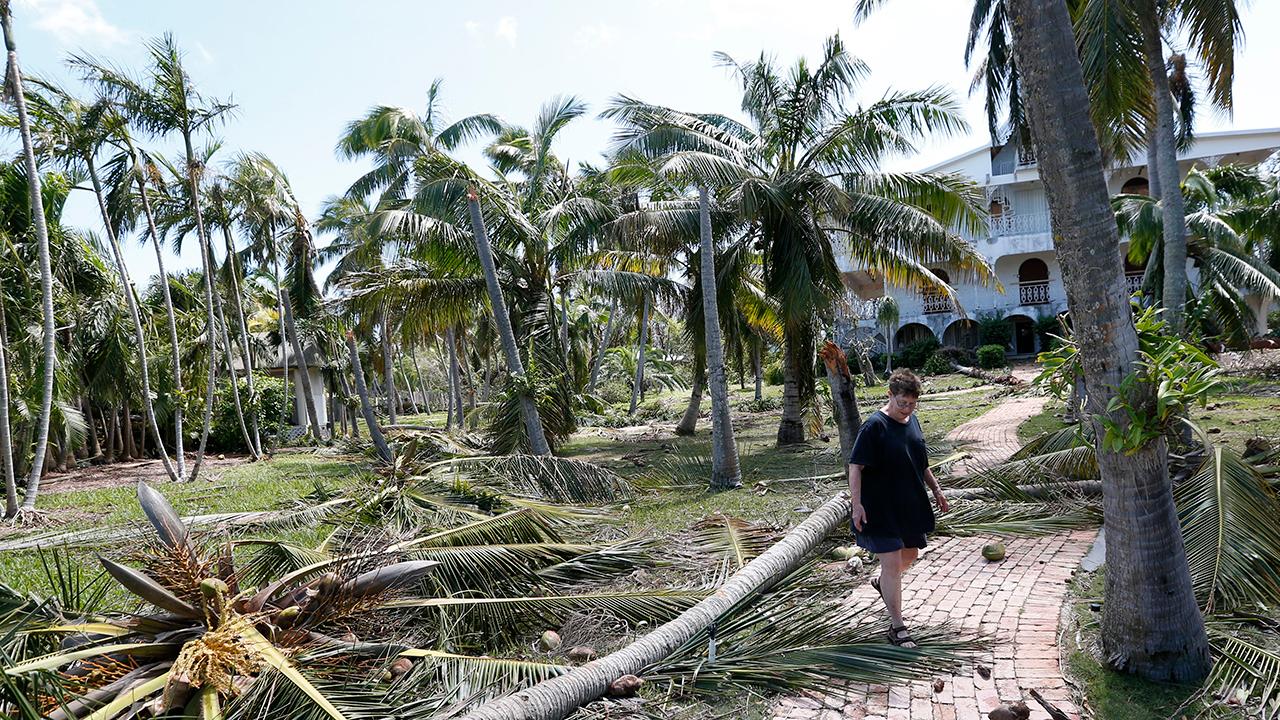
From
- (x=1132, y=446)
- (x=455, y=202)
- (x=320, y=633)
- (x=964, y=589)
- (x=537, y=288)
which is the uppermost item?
(x=455, y=202)

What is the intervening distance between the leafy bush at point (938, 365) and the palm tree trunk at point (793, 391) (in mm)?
19336

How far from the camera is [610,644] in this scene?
16.6ft

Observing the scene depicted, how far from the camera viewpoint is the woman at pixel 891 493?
464 centimetres

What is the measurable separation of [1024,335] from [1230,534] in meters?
34.1

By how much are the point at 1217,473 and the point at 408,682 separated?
207 inches

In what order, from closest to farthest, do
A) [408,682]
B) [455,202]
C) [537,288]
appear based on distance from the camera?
[408,682], [455,202], [537,288]

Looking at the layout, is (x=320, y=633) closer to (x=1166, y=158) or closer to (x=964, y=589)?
(x=964, y=589)

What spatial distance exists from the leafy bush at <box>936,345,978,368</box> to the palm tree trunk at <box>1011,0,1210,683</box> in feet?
104

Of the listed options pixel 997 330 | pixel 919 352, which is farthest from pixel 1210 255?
pixel 919 352

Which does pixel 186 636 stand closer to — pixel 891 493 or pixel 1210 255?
pixel 891 493

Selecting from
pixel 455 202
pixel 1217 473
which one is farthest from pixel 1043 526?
pixel 455 202

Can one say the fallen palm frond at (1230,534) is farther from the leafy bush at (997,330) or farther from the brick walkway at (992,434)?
the leafy bush at (997,330)

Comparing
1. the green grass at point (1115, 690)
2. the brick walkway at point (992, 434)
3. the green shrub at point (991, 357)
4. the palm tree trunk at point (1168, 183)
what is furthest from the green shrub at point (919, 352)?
the green grass at point (1115, 690)

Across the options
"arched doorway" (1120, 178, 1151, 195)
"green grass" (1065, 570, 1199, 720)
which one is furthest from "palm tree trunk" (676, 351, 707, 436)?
"arched doorway" (1120, 178, 1151, 195)
